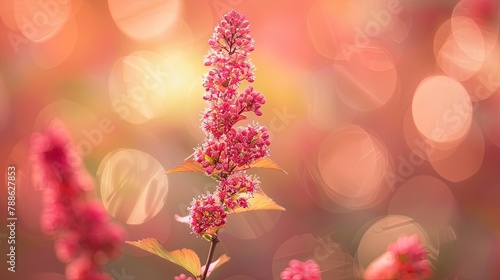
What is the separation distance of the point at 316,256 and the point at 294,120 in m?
0.42

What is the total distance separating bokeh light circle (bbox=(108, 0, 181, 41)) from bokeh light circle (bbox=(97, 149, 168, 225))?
0.38 metres

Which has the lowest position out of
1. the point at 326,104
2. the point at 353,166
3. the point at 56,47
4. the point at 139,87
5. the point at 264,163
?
the point at 353,166

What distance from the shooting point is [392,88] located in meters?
1.90

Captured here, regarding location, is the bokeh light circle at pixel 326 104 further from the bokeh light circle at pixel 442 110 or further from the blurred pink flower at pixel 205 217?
the blurred pink flower at pixel 205 217

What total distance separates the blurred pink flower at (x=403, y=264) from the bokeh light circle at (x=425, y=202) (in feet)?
5.02

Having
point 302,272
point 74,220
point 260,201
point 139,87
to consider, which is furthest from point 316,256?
point 74,220

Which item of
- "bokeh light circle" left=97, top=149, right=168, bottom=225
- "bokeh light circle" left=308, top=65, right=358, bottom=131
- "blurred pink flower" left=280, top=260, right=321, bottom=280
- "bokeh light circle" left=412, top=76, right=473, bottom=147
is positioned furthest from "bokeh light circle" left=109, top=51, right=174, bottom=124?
"blurred pink flower" left=280, top=260, right=321, bottom=280

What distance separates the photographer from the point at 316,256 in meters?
1.66

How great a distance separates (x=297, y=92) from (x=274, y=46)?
0.17 m

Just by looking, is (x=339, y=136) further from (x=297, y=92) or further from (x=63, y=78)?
(x=63, y=78)

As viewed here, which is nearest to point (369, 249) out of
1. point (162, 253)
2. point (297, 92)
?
point (297, 92)

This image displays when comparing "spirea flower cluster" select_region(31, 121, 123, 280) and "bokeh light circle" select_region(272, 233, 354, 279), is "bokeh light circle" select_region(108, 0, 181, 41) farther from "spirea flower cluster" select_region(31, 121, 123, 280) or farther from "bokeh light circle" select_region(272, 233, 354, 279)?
"spirea flower cluster" select_region(31, 121, 123, 280)

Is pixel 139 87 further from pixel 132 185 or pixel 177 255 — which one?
pixel 177 255

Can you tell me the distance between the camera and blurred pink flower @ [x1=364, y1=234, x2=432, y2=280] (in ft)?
1.05
